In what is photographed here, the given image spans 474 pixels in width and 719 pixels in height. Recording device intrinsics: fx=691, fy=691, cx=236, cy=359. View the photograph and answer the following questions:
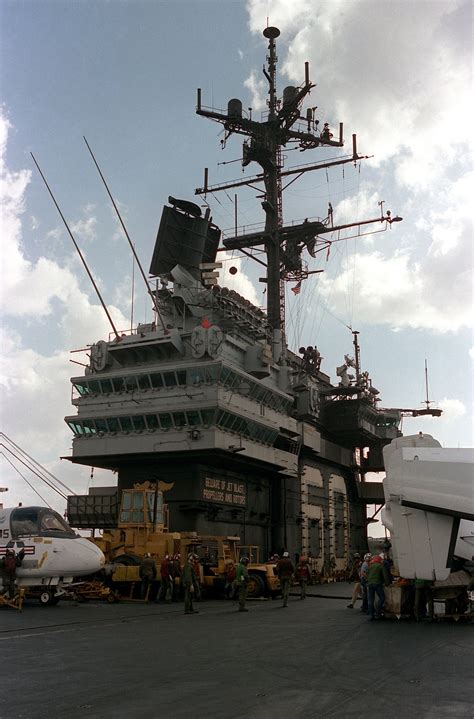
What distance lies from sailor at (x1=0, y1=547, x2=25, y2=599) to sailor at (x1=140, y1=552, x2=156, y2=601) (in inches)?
222

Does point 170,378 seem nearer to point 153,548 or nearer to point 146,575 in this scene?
point 153,548

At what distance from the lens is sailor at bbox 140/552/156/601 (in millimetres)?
25969

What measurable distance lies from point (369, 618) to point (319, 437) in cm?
3728

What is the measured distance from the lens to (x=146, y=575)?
25906mm

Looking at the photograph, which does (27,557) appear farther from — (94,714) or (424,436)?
(94,714)

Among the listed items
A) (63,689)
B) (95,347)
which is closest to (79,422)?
(95,347)

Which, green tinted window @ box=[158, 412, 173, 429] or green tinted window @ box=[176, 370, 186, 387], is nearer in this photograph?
green tinted window @ box=[158, 412, 173, 429]

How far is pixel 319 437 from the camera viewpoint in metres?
55.7

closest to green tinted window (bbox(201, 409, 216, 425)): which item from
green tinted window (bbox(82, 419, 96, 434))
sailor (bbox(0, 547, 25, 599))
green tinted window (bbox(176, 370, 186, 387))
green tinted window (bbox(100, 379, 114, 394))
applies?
green tinted window (bbox(176, 370, 186, 387))

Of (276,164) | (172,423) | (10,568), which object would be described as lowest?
(10,568)

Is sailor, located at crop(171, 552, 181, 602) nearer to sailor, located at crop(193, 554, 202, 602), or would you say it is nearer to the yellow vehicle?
sailor, located at crop(193, 554, 202, 602)

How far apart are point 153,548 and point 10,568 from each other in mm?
8267

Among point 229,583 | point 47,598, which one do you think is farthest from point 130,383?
point 47,598

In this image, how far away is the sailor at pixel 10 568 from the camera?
21.2 m
